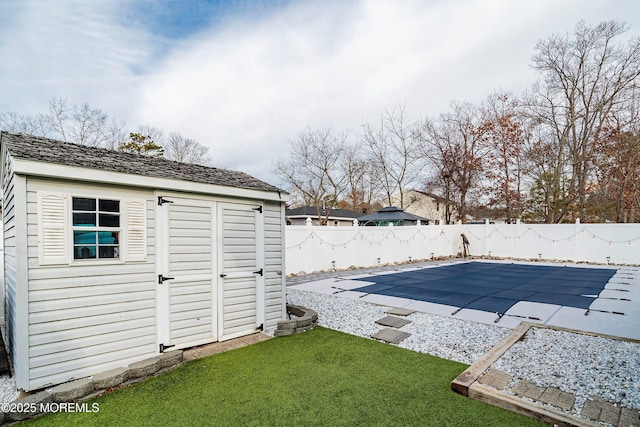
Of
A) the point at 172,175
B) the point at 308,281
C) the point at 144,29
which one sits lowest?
the point at 308,281

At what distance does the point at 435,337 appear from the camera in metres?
4.31

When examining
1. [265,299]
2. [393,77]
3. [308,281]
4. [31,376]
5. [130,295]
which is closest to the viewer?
[31,376]

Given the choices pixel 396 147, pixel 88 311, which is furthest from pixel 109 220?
pixel 396 147

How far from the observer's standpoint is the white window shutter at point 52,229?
2936 mm

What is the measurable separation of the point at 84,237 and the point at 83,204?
1.10 ft

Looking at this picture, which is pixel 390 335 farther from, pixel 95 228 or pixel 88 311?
pixel 95 228

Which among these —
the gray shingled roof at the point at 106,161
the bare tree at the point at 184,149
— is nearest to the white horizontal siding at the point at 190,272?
the gray shingled roof at the point at 106,161

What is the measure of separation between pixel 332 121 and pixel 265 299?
16.6m

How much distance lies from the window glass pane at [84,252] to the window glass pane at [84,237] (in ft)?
0.17

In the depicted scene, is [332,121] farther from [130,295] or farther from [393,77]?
[130,295]

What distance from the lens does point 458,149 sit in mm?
19297

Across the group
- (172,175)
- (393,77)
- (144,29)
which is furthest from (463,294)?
(144,29)

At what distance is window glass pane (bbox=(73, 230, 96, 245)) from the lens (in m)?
3.16

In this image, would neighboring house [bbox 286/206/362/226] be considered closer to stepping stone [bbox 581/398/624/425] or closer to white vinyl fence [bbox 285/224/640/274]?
white vinyl fence [bbox 285/224/640/274]
